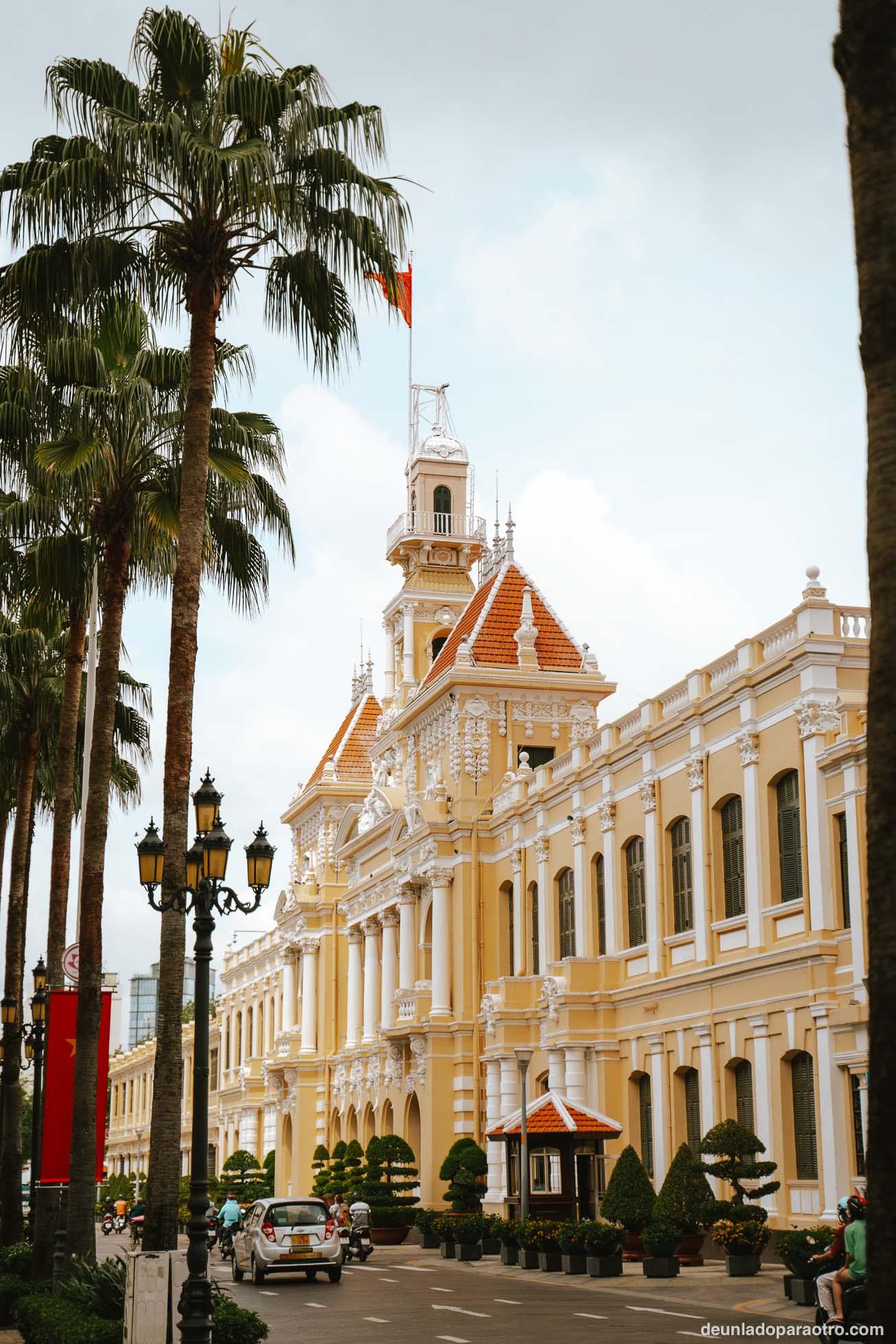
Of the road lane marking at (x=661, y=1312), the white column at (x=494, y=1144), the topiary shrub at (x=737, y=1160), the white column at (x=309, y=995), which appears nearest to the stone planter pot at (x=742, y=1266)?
the topiary shrub at (x=737, y=1160)

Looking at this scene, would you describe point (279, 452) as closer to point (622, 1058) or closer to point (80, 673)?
point (80, 673)

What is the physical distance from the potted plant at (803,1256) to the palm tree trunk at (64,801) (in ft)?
38.5

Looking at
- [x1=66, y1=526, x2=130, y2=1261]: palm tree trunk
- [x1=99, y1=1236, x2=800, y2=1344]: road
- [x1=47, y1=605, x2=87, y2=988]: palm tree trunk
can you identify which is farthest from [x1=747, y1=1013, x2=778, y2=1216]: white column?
[x1=66, y1=526, x2=130, y2=1261]: palm tree trunk

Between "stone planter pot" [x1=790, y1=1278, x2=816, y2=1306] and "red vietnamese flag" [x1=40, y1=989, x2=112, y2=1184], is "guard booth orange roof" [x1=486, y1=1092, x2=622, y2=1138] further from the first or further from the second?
"stone planter pot" [x1=790, y1=1278, x2=816, y2=1306]

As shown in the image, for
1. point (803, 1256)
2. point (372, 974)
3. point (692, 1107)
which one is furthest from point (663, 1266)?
point (372, 974)

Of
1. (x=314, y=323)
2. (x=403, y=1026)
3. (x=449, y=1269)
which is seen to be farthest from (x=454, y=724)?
(x=314, y=323)

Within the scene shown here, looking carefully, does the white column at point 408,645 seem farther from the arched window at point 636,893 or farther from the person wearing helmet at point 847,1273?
the person wearing helmet at point 847,1273

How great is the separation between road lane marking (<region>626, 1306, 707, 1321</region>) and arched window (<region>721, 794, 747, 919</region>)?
10195 millimetres

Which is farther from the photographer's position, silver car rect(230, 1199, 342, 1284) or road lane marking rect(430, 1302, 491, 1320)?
silver car rect(230, 1199, 342, 1284)

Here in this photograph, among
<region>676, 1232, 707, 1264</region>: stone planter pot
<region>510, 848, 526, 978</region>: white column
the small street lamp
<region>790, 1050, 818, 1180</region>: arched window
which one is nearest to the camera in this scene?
<region>790, 1050, 818, 1180</region>: arched window

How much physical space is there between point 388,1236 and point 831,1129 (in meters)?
20.9

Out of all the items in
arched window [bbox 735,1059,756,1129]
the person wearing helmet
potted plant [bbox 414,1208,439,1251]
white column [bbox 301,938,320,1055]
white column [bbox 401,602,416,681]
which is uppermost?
white column [bbox 401,602,416,681]

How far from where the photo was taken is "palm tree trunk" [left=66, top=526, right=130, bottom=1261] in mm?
19609

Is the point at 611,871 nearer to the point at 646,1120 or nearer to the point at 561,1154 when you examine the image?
the point at 646,1120
